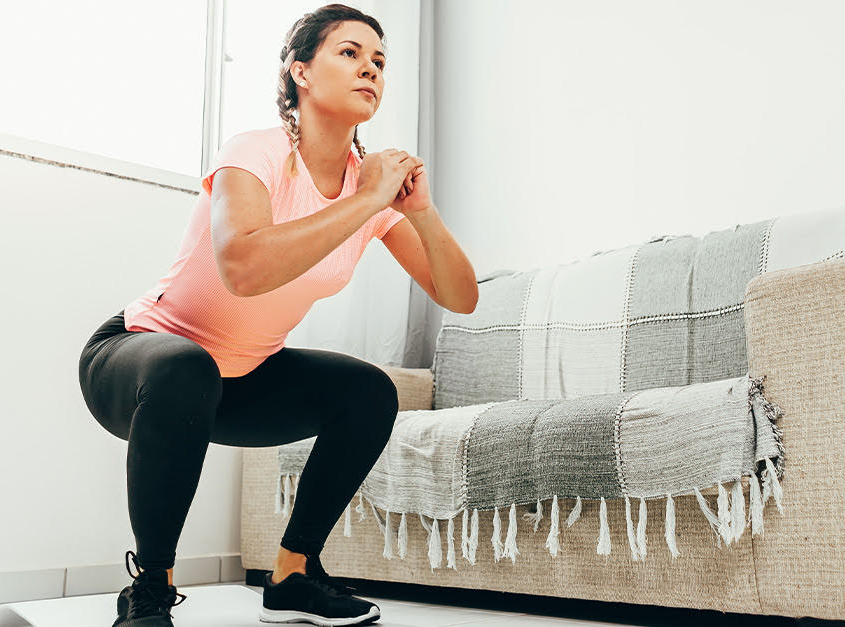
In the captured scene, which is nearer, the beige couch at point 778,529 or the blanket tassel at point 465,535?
the beige couch at point 778,529

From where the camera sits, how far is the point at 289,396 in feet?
4.85

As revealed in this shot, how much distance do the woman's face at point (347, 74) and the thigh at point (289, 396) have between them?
0.43 m

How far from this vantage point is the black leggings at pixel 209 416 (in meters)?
1.23

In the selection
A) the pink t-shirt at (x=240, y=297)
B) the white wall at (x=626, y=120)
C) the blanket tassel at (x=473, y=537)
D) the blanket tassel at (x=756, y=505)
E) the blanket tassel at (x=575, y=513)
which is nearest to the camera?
the blanket tassel at (x=756, y=505)

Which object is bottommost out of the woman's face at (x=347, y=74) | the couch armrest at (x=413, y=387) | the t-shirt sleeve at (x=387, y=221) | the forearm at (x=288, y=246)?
the couch armrest at (x=413, y=387)

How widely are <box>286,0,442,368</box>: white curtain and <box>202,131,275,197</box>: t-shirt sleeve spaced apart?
4.14 feet

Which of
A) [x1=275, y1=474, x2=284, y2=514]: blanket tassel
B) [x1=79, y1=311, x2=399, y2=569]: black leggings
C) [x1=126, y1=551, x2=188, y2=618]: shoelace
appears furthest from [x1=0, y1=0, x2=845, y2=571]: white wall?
[x1=126, y1=551, x2=188, y2=618]: shoelace

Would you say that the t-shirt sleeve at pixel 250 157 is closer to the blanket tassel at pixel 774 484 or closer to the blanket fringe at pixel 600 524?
the blanket fringe at pixel 600 524

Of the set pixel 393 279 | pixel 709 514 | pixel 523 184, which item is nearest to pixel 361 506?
pixel 709 514

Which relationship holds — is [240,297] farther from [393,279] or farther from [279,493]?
[393,279]

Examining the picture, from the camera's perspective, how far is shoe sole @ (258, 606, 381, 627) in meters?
1.45

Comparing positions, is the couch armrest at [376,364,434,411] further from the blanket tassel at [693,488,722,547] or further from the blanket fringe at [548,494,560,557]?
the blanket tassel at [693,488,722,547]

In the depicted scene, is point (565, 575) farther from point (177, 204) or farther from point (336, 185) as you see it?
point (177, 204)

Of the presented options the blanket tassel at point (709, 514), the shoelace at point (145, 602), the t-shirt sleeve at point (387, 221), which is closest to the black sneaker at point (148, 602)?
the shoelace at point (145, 602)
